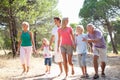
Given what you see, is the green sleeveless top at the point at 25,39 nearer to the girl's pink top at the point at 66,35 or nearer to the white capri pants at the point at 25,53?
the white capri pants at the point at 25,53

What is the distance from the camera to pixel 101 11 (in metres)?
41.2

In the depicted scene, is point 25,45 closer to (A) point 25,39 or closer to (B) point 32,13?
(A) point 25,39

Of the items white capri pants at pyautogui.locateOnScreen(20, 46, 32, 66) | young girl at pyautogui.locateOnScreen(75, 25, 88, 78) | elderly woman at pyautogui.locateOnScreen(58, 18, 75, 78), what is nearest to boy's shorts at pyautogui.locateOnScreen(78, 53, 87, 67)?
young girl at pyautogui.locateOnScreen(75, 25, 88, 78)

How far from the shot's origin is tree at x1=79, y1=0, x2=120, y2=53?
4056 centimetres

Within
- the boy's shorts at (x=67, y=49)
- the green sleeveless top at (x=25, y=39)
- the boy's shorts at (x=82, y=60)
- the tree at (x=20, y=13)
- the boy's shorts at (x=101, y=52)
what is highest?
the tree at (x=20, y=13)

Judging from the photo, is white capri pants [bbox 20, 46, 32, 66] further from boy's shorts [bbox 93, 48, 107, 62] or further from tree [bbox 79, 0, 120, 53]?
tree [bbox 79, 0, 120, 53]

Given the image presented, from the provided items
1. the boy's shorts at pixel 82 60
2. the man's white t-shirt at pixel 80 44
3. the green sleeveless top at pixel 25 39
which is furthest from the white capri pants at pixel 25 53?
the boy's shorts at pixel 82 60

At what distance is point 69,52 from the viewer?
35.7 feet

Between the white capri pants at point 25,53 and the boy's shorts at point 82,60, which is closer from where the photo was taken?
the boy's shorts at point 82,60

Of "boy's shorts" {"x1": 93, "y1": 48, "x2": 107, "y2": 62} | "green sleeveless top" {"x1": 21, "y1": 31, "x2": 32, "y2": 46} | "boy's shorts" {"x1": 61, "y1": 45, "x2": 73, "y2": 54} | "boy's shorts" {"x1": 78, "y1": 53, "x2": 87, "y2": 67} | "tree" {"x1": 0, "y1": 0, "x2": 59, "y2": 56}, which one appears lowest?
"boy's shorts" {"x1": 78, "y1": 53, "x2": 87, "y2": 67}

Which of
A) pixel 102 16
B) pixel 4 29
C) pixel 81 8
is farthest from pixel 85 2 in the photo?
pixel 4 29

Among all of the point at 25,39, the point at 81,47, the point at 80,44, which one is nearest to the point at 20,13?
the point at 25,39

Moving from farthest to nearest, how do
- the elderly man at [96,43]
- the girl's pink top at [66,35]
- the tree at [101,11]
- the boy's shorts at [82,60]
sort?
1. the tree at [101,11]
2. the boy's shorts at [82,60]
3. the elderly man at [96,43]
4. the girl's pink top at [66,35]

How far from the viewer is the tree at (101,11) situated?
133ft
